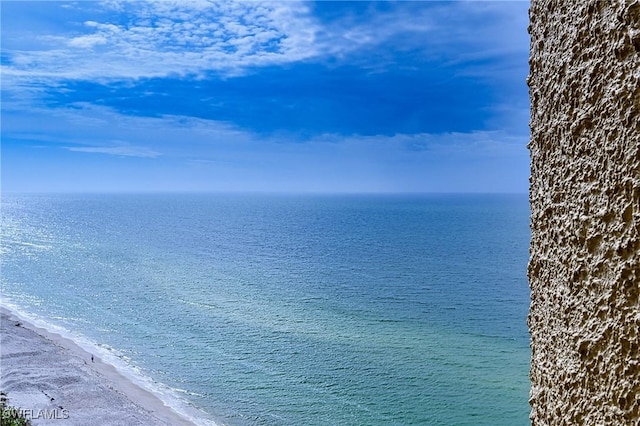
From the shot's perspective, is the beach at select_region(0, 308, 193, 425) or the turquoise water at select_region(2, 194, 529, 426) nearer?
the beach at select_region(0, 308, 193, 425)

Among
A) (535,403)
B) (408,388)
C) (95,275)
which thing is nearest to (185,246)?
(95,275)

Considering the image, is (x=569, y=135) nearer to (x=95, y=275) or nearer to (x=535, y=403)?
(x=535, y=403)

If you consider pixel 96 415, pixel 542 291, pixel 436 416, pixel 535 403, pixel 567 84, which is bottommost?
pixel 436 416

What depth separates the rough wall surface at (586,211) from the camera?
1.33m

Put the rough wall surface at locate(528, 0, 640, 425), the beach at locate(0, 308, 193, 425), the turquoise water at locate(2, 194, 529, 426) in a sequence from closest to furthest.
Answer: the rough wall surface at locate(528, 0, 640, 425) < the beach at locate(0, 308, 193, 425) < the turquoise water at locate(2, 194, 529, 426)

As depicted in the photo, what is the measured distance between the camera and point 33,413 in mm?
13773

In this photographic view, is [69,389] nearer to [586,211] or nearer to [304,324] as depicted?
[304,324]

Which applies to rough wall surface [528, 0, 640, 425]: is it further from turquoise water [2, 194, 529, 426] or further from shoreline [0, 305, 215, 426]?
turquoise water [2, 194, 529, 426]

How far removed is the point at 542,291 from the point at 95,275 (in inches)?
1824

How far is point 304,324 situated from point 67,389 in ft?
45.0

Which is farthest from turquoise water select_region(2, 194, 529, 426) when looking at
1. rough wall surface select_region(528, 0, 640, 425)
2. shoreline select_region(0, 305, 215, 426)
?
rough wall surface select_region(528, 0, 640, 425)

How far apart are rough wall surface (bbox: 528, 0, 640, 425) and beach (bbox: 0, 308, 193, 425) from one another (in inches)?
594

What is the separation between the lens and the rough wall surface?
4.37 feet

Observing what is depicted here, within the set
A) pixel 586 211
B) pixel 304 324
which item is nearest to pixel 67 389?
pixel 304 324
